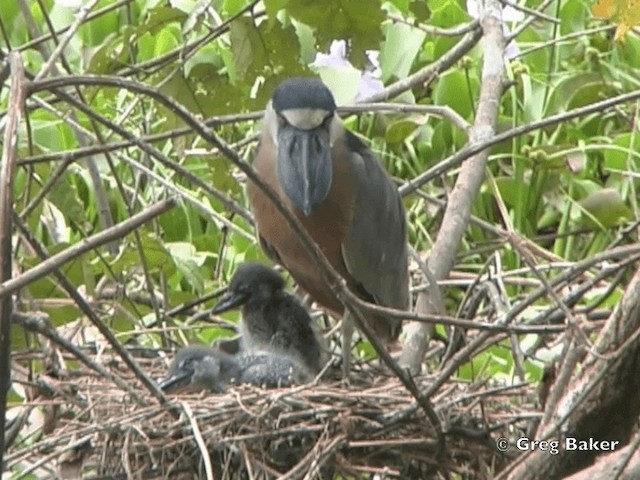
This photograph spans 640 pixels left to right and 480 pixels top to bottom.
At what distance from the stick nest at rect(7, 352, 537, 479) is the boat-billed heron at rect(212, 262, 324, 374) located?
0.55 m

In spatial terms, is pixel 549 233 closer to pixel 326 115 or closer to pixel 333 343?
pixel 333 343

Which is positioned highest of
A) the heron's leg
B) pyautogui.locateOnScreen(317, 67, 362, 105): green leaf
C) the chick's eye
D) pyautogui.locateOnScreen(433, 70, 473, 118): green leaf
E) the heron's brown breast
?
the chick's eye

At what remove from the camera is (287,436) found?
8.84 feet

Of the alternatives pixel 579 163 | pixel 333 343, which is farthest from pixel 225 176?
pixel 579 163

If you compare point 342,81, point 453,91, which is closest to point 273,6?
point 342,81

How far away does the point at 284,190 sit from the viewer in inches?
118

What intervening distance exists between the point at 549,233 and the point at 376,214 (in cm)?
152

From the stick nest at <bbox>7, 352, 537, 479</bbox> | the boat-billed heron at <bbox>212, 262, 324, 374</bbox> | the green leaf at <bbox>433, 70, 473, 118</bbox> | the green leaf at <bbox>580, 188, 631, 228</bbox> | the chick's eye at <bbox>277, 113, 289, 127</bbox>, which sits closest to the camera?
the stick nest at <bbox>7, 352, 537, 479</bbox>

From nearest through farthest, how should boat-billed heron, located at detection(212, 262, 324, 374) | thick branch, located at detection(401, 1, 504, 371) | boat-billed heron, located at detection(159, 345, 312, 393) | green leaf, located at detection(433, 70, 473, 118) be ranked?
boat-billed heron, located at detection(159, 345, 312, 393), thick branch, located at detection(401, 1, 504, 371), boat-billed heron, located at detection(212, 262, 324, 374), green leaf, located at detection(433, 70, 473, 118)

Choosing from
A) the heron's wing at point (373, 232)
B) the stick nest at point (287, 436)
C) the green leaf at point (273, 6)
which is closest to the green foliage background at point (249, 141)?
the green leaf at point (273, 6)

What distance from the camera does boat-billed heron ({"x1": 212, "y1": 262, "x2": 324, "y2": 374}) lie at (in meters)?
3.36

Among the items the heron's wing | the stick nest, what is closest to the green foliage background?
the heron's wing

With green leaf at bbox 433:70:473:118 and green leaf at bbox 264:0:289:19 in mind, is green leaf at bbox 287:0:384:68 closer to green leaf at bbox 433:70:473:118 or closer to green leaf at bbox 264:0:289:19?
green leaf at bbox 264:0:289:19

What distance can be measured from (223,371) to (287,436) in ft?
1.38
